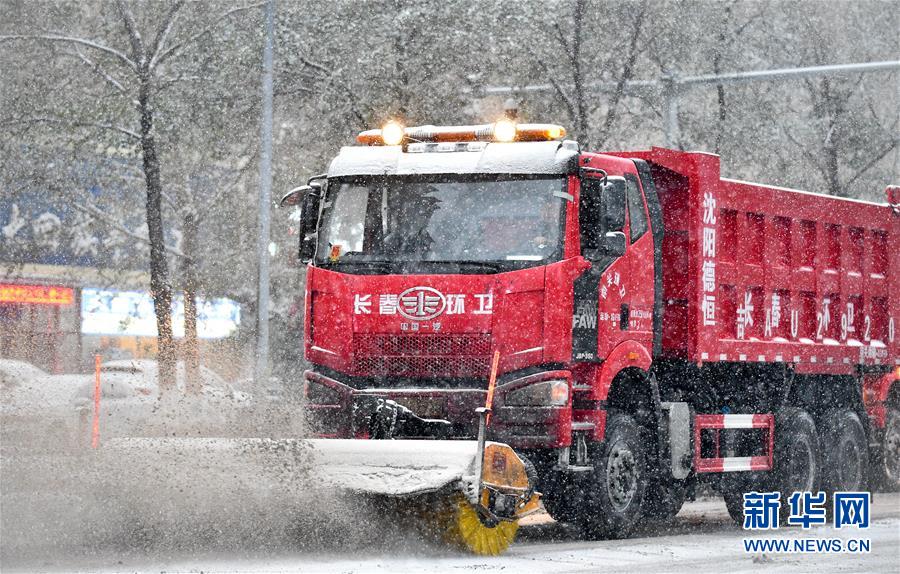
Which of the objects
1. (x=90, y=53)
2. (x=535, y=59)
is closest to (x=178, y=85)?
(x=90, y=53)

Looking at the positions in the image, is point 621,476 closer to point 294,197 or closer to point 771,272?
point 771,272

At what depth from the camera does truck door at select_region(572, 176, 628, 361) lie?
12.4m

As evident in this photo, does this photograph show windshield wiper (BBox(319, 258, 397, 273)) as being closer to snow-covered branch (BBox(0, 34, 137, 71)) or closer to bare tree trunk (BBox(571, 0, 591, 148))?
snow-covered branch (BBox(0, 34, 137, 71))

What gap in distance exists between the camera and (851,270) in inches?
667

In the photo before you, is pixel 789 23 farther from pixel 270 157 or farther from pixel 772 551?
pixel 772 551

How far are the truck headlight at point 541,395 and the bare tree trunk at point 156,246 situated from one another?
10033 millimetres

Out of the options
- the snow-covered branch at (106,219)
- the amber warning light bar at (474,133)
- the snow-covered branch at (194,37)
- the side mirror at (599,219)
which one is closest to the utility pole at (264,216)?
the snow-covered branch at (194,37)

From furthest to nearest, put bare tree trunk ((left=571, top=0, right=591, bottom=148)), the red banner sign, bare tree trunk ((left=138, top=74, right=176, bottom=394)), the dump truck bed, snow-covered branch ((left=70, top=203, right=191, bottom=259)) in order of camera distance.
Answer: the red banner sign < snow-covered branch ((left=70, top=203, right=191, bottom=259)) < bare tree trunk ((left=571, top=0, right=591, bottom=148)) < bare tree trunk ((left=138, top=74, right=176, bottom=394)) < the dump truck bed

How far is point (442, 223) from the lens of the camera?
501 inches

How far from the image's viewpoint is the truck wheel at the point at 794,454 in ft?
51.9

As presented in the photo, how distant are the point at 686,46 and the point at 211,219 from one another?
29.2 ft

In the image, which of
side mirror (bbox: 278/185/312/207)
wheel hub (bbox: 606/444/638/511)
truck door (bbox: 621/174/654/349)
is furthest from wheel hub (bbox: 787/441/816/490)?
side mirror (bbox: 278/185/312/207)

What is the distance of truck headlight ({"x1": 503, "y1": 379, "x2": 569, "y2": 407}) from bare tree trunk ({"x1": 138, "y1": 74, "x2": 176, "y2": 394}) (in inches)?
395

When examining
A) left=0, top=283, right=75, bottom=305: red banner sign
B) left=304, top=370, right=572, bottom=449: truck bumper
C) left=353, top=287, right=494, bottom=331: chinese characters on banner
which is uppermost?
left=353, top=287, right=494, bottom=331: chinese characters on banner
